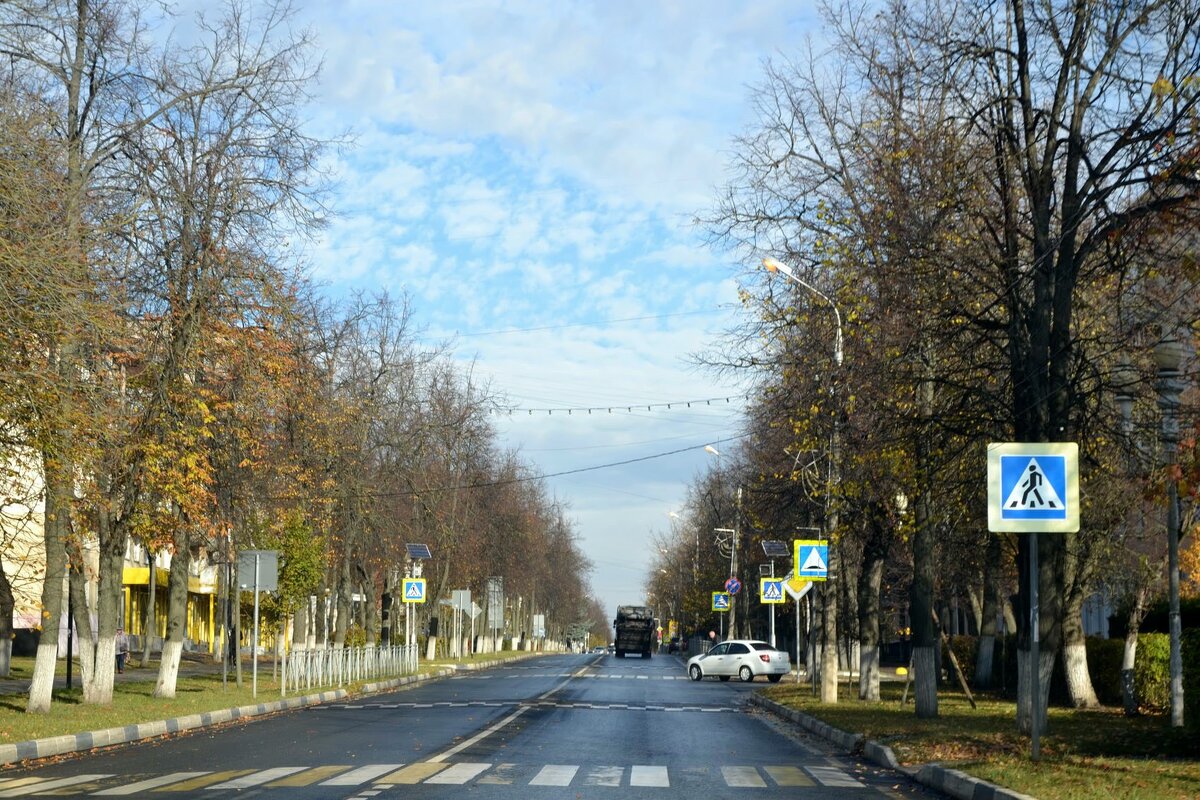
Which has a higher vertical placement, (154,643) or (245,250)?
Answer: (245,250)

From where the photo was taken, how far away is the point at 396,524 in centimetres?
5328

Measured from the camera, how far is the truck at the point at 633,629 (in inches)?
3775

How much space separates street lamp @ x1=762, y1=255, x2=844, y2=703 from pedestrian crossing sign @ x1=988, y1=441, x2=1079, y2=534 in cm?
874

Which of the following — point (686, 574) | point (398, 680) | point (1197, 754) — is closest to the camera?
point (1197, 754)

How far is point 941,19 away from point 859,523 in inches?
544

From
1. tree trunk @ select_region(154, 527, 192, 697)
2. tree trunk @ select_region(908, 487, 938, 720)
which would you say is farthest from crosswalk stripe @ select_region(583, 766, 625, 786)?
tree trunk @ select_region(154, 527, 192, 697)

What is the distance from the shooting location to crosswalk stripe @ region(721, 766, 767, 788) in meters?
14.9

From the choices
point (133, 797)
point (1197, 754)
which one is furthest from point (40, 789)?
point (1197, 754)

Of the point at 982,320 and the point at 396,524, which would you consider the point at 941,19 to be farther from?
the point at 396,524

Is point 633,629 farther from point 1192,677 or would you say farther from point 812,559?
point 1192,677

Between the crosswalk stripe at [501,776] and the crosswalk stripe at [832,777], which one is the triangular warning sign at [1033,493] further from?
the crosswalk stripe at [501,776]

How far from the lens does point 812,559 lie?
30.6 meters

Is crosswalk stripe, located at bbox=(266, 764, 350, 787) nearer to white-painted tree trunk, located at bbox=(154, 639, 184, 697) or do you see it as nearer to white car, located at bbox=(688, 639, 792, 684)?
white-painted tree trunk, located at bbox=(154, 639, 184, 697)

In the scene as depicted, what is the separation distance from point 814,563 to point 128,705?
14.3 meters
